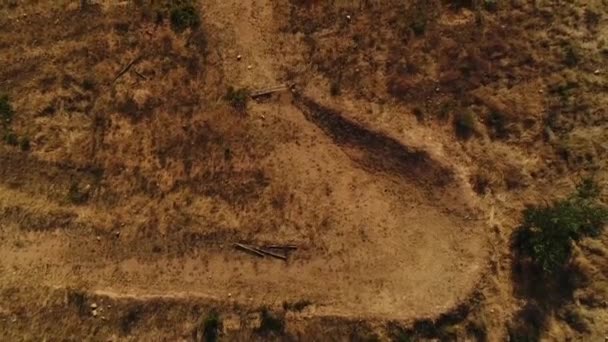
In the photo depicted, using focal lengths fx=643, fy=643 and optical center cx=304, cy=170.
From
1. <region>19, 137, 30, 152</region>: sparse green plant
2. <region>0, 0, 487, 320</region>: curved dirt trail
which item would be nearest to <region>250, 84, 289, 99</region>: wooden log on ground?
<region>0, 0, 487, 320</region>: curved dirt trail

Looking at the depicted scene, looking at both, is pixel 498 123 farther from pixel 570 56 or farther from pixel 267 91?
pixel 267 91

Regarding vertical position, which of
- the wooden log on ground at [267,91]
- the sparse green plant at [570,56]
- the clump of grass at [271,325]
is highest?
the sparse green plant at [570,56]

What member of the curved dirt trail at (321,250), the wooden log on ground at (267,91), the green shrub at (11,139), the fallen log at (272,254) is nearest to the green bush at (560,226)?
the curved dirt trail at (321,250)

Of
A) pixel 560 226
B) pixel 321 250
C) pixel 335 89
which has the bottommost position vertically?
pixel 321 250

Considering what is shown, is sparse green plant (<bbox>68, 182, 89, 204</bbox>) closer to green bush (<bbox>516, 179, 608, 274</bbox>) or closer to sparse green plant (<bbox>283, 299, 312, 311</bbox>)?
sparse green plant (<bbox>283, 299, 312, 311</bbox>)

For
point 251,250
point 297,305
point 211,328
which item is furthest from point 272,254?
point 211,328

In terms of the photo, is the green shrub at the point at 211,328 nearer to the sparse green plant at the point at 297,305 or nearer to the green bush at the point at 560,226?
the sparse green plant at the point at 297,305
